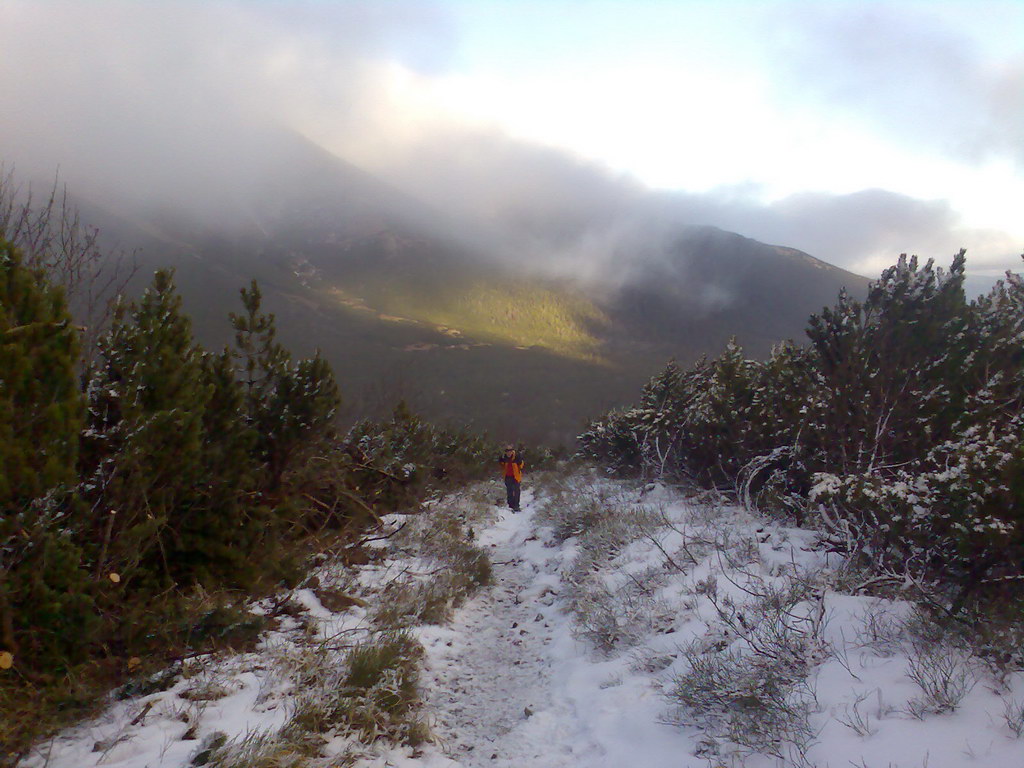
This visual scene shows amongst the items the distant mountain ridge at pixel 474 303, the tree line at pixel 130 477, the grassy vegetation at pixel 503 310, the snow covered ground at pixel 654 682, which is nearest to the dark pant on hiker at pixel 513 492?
the snow covered ground at pixel 654 682

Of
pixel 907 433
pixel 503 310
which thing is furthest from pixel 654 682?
pixel 503 310

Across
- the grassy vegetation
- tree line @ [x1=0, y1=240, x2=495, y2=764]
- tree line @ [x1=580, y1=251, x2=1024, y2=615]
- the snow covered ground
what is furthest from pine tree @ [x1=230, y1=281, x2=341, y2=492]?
the grassy vegetation

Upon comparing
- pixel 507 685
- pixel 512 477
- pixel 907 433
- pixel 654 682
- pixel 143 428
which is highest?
pixel 907 433

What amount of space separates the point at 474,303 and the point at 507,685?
470ft

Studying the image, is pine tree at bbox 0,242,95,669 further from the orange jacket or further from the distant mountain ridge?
the distant mountain ridge

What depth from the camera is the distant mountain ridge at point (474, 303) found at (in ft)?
276

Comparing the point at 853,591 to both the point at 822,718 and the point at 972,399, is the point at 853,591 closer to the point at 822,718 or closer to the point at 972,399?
the point at 822,718

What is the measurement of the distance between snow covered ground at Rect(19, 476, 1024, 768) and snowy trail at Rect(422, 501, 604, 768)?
2 cm

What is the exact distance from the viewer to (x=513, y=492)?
1347 cm

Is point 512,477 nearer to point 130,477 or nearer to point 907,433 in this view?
point 907,433

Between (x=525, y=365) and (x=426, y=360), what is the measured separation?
16923 mm

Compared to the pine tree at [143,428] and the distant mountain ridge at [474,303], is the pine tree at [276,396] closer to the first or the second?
the pine tree at [143,428]

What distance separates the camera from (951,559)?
4.38 m

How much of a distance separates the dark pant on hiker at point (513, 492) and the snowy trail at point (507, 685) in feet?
18.3
